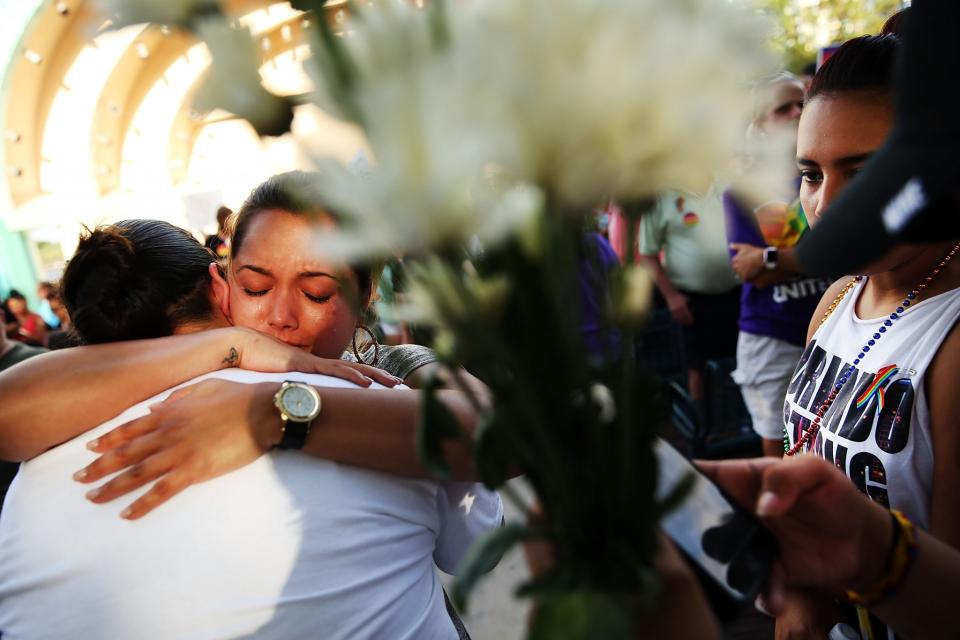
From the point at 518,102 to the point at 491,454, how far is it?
27 cm

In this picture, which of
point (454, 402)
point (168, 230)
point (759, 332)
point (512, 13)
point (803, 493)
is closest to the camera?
point (512, 13)

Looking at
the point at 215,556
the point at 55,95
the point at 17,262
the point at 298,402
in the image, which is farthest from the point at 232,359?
the point at 17,262

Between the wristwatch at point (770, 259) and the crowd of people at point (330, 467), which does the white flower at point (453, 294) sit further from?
the wristwatch at point (770, 259)

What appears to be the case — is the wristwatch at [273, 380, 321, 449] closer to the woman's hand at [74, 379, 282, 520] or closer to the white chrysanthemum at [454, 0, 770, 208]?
the woman's hand at [74, 379, 282, 520]

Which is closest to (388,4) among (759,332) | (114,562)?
(114,562)

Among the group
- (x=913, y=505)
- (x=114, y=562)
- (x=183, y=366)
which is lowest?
(x=913, y=505)

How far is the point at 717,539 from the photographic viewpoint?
0.68 meters

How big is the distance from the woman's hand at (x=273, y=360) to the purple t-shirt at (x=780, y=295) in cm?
214

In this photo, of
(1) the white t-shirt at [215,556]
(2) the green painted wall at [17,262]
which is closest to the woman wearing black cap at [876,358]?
(1) the white t-shirt at [215,556]

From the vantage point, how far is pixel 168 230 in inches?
64.1

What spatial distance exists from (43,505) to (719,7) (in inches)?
50.7

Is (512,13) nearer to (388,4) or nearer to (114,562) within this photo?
(388,4)

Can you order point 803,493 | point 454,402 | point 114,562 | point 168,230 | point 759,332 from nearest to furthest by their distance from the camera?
point 803,493
point 114,562
point 454,402
point 168,230
point 759,332

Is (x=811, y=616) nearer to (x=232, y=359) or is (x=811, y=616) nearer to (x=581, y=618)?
(x=581, y=618)
